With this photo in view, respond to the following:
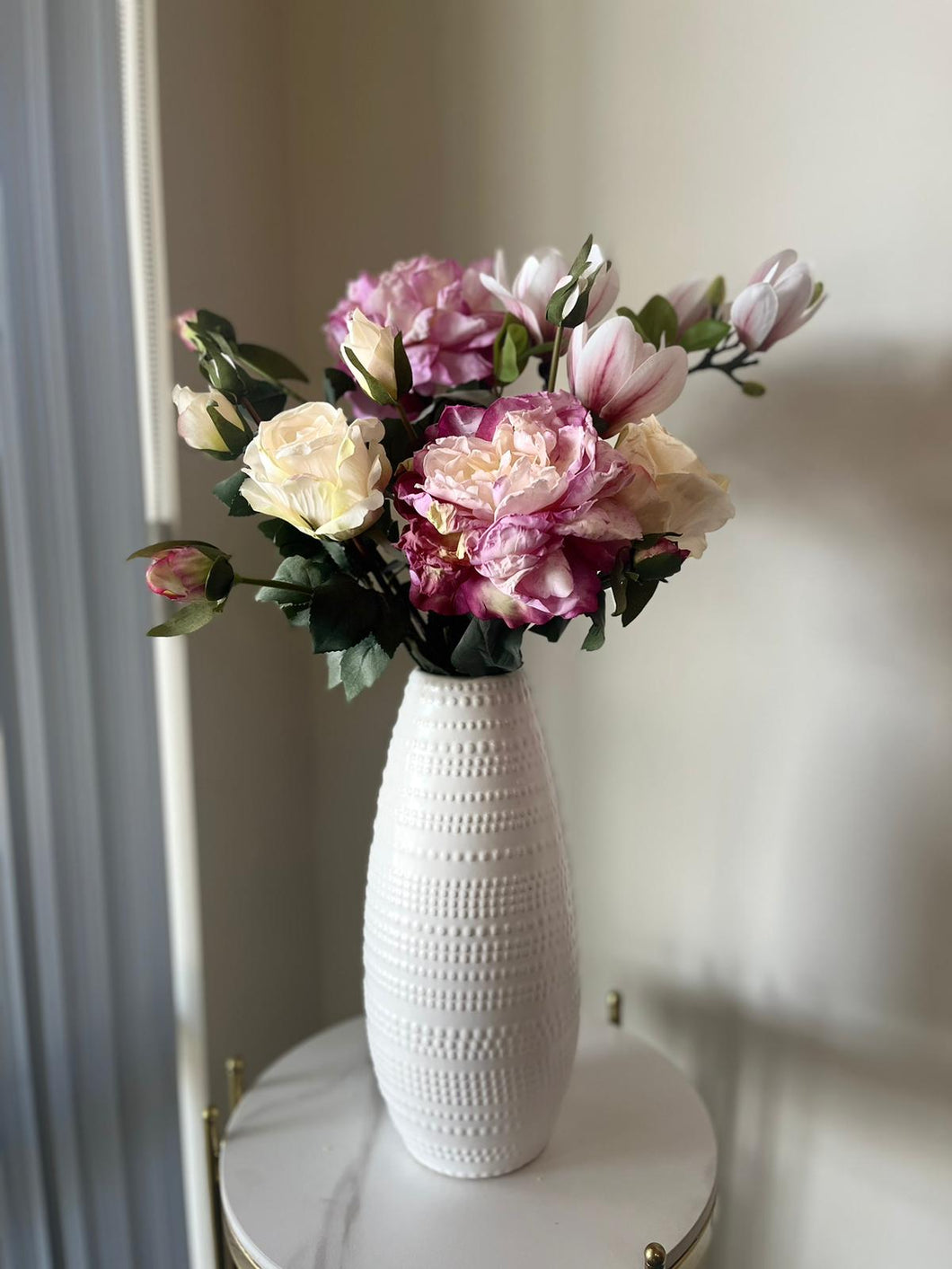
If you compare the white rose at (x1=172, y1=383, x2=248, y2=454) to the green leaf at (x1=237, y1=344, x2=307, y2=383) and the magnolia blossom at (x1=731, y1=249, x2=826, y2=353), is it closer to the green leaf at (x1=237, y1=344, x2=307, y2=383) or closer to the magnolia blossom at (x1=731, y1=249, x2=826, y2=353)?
the green leaf at (x1=237, y1=344, x2=307, y2=383)

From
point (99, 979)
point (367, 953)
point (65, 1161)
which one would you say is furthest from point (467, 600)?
point (65, 1161)

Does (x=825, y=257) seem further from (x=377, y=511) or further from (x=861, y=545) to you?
(x=377, y=511)

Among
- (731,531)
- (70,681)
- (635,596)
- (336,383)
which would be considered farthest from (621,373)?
(70,681)

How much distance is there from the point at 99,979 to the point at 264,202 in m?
0.83

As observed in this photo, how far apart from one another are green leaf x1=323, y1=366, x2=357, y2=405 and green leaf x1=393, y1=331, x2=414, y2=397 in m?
0.12

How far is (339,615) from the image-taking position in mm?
644

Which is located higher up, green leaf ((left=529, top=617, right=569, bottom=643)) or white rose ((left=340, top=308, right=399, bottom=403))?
white rose ((left=340, top=308, right=399, bottom=403))

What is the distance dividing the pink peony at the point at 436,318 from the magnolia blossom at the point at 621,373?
0.12 metres

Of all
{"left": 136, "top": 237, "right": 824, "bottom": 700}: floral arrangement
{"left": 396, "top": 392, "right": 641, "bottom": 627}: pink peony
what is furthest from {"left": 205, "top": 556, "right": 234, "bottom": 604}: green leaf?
{"left": 396, "top": 392, "right": 641, "bottom": 627}: pink peony

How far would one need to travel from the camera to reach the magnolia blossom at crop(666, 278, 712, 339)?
0.78 meters

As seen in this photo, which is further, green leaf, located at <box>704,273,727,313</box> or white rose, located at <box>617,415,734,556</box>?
green leaf, located at <box>704,273,727,313</box>

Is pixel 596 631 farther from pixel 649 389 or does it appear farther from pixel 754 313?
pixel 754 313

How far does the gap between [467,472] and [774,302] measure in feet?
0.93

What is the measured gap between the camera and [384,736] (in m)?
1.20
